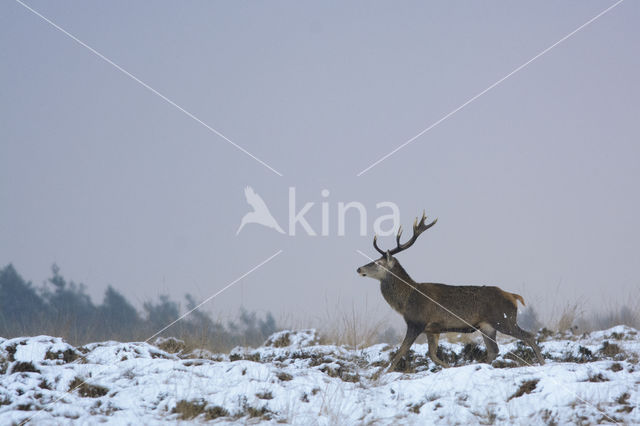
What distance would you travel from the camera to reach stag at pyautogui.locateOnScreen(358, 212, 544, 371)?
34.5 feet

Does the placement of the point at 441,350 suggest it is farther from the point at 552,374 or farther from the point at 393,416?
the point at 393,416

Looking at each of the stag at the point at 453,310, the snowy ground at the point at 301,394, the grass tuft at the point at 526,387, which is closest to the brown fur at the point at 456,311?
the stag at the point at 453,310

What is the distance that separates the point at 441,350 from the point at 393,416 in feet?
15.7

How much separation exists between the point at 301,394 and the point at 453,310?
4.06 meters

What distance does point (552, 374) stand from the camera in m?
7.44

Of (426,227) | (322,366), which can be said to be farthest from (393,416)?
(426,227)

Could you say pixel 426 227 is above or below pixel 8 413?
above

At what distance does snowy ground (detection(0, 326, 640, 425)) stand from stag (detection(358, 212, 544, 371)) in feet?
6.06

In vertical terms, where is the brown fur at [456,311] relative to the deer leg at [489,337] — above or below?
above

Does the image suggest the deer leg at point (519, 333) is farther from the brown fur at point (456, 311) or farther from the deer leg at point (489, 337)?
the deer leg at point (489, 337)

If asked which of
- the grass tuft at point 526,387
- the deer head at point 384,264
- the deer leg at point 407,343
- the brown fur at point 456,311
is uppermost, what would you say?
the deer head at point 384,264

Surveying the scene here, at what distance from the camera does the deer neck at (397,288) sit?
11.0 m

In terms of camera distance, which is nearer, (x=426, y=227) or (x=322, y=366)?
(x=322, y=366)

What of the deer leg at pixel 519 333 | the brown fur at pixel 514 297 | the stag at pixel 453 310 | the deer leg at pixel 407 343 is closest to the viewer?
the deer leg at pixel 407 343
